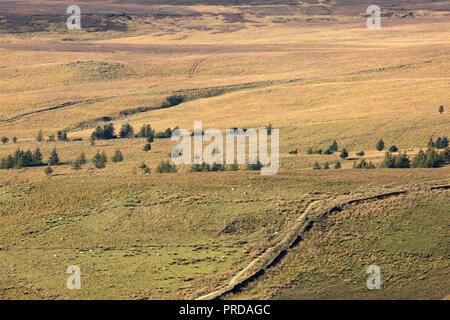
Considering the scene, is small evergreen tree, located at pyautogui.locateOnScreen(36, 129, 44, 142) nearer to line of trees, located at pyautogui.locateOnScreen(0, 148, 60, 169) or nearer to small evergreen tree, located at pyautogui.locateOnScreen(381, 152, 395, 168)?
line of trees, located at pyautogui.locateOnScreen(0, 148, 60, 169)

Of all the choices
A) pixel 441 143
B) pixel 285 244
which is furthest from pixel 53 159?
pixel 441 143

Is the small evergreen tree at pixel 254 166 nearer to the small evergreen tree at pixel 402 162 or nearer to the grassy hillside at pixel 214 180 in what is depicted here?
the grassy hillside at pixel 214 180

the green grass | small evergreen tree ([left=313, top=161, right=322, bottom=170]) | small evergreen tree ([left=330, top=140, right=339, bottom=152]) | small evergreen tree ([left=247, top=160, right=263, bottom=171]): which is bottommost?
the green grass

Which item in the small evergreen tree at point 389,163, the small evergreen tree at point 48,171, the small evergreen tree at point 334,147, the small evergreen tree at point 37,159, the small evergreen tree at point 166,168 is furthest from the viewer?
the small evergreen tree at point 334,147

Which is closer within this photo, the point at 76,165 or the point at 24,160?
the point at 76,165

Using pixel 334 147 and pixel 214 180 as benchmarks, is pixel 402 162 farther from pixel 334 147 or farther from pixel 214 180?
pixel 214 180

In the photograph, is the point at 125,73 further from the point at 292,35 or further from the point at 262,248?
the point at 262,248

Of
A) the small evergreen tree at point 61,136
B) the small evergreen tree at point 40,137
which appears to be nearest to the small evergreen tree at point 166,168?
the small evergreen tree at point 61,136

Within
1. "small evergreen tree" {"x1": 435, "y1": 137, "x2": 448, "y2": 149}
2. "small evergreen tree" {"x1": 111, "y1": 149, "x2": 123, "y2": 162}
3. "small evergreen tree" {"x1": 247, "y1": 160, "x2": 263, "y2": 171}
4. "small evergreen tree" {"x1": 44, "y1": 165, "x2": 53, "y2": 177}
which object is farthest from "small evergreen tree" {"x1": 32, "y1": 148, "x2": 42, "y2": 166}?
"small evergreen tree" {"x1": 435, "y1": 137, "x2": 448, "y2": 149}

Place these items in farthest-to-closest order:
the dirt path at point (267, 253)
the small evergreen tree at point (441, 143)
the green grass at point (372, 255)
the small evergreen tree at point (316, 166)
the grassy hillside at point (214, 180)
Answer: the small evergreen tree at point (441, 143) < the small evergreen tree at point (316, 166) < the grassy hillside at point (214, 180) < the green grass at point (372, 255) < the dirt path at point (267, 253)

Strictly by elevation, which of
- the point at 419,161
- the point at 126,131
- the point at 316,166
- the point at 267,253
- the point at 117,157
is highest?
the point at 419,161
